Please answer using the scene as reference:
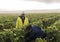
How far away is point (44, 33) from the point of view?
27.6 ft

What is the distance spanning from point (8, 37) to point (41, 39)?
1131 millimetres

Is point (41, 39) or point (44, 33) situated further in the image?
point (44, 33)

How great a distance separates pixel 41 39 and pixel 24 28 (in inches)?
40.7

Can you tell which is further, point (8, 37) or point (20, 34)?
point (20, 34)

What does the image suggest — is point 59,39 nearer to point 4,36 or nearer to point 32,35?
point 32,35

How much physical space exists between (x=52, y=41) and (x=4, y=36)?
1.68 metres

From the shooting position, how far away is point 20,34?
8.39 meters

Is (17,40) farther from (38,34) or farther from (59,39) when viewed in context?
(59,39)

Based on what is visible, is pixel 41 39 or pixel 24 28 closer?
pixel 41 39

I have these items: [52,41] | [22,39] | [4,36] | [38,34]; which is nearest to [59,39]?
[52,41]

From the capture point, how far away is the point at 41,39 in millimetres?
7867

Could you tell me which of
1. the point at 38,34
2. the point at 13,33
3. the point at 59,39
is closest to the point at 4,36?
the point at 13,33

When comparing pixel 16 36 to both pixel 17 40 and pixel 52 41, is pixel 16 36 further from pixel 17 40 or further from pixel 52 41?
pixel 52 41

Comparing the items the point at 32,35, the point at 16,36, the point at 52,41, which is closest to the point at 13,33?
the point at 16,36
